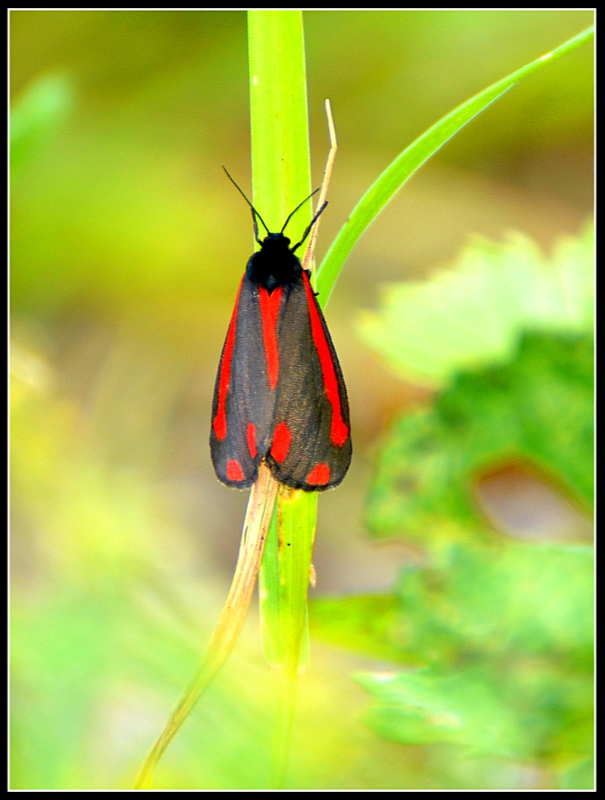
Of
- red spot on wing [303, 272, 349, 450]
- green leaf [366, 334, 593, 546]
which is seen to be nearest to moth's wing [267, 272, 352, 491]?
red spot on wing [303, 272, 349, 450]

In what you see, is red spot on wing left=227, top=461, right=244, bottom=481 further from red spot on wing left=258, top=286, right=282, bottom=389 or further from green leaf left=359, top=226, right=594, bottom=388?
green leaf left=359, top=226, right=594, bottom=388

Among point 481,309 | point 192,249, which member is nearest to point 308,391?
point 481,309

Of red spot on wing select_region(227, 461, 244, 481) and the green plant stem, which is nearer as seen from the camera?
the green plant stem

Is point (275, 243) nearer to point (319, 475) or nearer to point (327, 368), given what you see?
point (327, 368)

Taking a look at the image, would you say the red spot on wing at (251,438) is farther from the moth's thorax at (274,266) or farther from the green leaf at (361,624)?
the green leaf at (361,624)

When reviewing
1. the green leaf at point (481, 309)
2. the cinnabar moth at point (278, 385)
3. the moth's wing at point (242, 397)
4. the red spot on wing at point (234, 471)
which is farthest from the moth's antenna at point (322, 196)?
the green leaf at point (481, 309)
